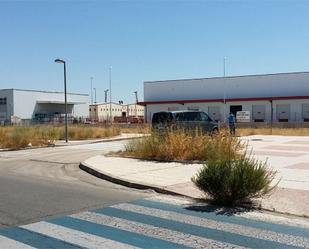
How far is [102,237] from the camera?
280 inches

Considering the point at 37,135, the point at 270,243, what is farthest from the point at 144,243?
the point at 37,135

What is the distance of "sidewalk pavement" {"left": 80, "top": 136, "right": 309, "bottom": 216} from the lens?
374 inches

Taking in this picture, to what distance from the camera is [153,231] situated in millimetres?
7426

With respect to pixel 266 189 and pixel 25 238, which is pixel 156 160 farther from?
pixel 25 238

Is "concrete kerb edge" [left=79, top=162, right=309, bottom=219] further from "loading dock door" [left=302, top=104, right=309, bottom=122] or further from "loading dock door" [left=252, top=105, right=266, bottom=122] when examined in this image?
"loading dock door" [left=252, top=105, right=266, bottom=122]

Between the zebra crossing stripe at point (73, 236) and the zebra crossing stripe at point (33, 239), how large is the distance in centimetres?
12

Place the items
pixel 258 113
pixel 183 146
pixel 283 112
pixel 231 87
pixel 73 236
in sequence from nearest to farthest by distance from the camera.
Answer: pixel 73 236
pixel 183 146
pixel 283 112
pixel 258 113
pixel 231 87

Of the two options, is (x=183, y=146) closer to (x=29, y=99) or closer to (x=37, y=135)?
(x=37, y=135)

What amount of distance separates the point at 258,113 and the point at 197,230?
59550mm

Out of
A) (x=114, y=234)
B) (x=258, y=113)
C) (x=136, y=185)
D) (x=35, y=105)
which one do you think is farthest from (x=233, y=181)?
(x=35, y=105)

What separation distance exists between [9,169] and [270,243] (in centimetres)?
1189

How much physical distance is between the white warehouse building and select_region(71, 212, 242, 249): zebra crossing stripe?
56044mm

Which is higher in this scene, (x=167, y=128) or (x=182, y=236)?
(x=167, y=128)

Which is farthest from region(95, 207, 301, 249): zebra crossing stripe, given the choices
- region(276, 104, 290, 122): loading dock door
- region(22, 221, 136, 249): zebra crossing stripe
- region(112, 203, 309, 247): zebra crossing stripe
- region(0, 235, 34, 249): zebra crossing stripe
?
region(276, 104, 290, 122): loading dock door
